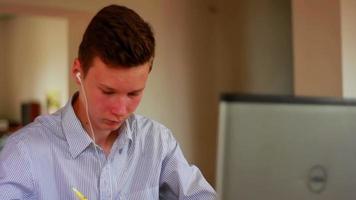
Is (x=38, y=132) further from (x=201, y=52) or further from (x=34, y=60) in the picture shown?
(x=34, y=60)

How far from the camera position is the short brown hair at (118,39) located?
1.09m

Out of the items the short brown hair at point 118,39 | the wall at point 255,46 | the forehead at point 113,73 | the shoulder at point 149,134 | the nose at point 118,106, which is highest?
the wall at point 255,46

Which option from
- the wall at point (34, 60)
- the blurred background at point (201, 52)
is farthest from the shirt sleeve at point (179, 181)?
the wall at point (34, 60)

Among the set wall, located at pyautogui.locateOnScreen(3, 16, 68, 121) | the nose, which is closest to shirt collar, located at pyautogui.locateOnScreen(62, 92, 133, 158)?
the nose

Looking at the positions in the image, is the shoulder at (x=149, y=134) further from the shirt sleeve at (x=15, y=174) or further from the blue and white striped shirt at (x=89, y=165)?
the shirt sleeve at (x=15, y=174)

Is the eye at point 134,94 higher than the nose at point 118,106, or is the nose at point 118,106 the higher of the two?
the eye at point 134,94

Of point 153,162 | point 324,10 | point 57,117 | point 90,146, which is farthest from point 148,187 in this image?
point 324,10

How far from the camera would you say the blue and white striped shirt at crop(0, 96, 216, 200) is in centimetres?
113

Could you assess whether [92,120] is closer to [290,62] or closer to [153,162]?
[153,162]

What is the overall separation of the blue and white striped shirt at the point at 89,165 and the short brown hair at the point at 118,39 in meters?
0.21

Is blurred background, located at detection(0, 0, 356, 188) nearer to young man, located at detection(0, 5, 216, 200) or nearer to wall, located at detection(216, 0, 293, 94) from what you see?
wall, located at detection(216, 0, 293, 94)

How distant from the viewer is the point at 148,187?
1282 mm

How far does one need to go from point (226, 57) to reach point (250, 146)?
3053 millimetres

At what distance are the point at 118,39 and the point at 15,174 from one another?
385 mm
